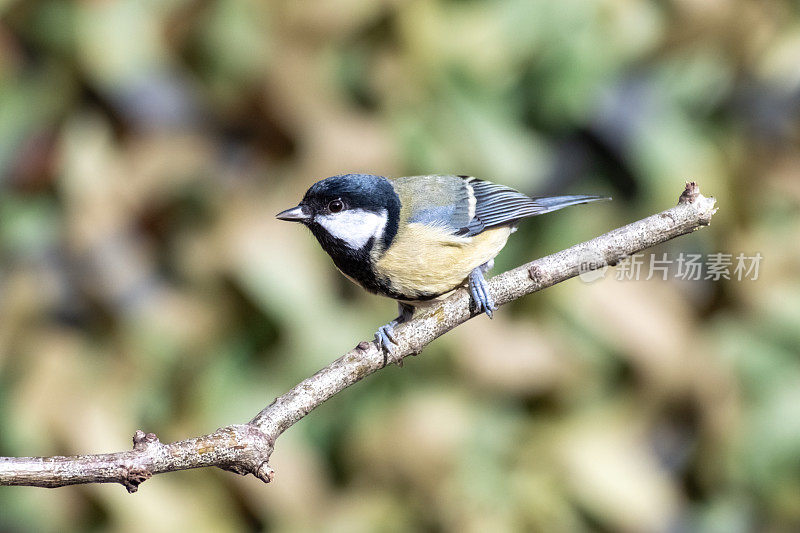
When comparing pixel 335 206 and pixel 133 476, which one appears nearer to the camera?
pixel 133 476

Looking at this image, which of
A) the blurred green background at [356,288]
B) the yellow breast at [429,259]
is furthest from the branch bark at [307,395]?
the blurred green background at [356,288]

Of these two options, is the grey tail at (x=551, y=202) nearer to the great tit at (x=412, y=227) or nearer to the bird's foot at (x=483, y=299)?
the great tit at (x=412, y=227)

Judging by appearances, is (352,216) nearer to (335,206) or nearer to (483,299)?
(335,206)

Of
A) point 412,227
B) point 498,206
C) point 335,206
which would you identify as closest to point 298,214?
point 335,206

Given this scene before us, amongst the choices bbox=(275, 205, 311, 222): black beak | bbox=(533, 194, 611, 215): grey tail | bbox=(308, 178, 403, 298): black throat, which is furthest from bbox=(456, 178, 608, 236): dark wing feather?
bbox=(275, 205, 311, 222): black beak

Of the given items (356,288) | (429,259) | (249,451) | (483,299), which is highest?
(356,288)

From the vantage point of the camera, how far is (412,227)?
89 centimetres

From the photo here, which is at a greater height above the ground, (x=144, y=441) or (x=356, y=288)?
(x=356, y=288)

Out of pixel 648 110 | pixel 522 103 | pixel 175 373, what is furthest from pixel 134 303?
pixel 648 110

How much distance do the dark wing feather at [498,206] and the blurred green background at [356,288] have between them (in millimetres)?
407

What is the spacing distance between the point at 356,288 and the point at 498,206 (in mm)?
600

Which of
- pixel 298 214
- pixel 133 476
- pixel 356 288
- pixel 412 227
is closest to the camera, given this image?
pixel 133 476

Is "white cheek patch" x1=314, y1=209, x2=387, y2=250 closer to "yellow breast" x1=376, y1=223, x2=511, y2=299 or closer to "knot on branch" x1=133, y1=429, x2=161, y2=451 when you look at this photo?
"yellow breast" x1=376, y1=223, x2=511, y2=299

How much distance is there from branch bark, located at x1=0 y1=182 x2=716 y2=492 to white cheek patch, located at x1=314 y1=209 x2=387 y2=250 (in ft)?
0.55
